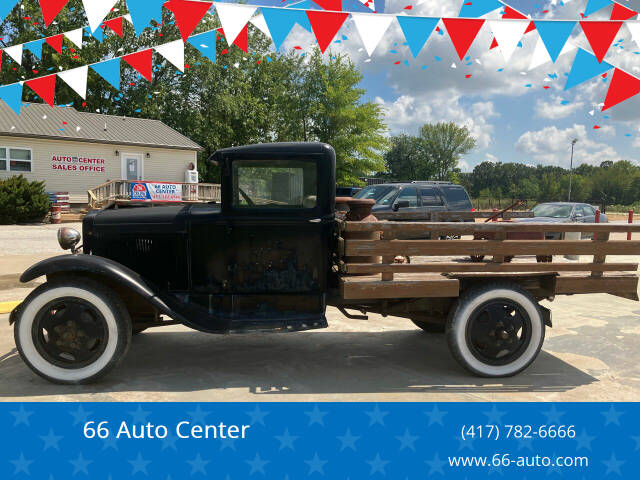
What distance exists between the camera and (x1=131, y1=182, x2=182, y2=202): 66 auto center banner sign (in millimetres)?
21438

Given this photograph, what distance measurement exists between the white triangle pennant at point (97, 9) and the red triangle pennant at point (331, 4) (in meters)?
2.41

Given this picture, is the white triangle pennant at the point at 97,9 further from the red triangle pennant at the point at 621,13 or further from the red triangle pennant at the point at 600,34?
the red triangle pennant at the point at 621,13

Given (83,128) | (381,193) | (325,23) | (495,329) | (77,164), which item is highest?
(83,128)

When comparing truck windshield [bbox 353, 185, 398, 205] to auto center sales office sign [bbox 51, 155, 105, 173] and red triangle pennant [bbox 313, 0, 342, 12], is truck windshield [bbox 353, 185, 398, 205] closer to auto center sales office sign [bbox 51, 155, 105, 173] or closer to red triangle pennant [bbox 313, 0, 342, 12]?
red triangle pennant [bbox 313, 0, 342, 12]

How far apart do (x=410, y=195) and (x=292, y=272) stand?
758cm

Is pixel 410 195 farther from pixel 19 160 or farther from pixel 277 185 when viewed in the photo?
pixel 19 160

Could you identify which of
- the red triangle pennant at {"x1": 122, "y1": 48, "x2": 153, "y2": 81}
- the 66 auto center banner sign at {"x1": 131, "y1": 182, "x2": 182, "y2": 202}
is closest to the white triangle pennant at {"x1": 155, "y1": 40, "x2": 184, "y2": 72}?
the red triangle pennant at {"x1": 122, "y1": 48, "x2": 153, "y2": 81}

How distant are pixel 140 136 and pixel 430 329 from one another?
2266 cm

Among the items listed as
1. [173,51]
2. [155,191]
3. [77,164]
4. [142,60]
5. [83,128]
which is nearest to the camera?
[173,51]

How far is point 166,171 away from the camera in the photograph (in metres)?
24.8

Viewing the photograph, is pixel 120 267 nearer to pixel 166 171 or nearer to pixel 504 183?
pixel 166 171

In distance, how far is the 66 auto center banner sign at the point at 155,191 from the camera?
2144 cm

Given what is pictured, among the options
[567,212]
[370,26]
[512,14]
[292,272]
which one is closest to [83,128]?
[370,26]

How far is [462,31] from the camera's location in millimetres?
5715
